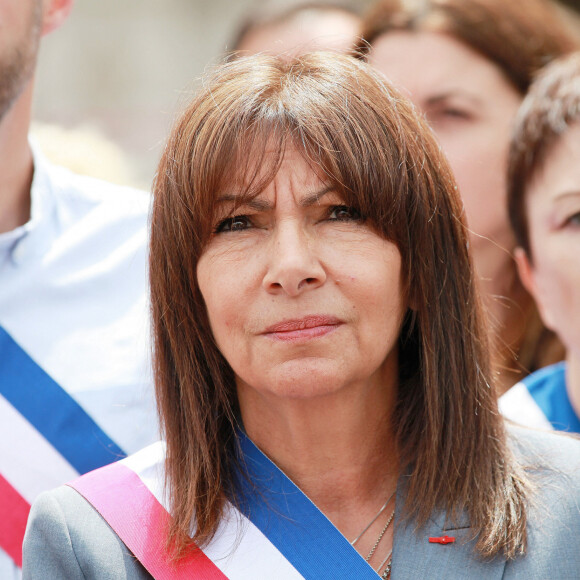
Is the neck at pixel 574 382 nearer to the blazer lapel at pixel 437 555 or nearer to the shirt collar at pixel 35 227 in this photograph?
the blazer lapel at pixel 437 555

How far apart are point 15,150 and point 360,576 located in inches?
61.5

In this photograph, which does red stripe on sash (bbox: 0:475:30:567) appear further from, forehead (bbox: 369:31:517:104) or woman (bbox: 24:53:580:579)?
forehead (bbox: 369:31:517:104)

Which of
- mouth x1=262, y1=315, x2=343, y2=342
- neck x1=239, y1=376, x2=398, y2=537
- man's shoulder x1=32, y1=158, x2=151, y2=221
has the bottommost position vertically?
neck x1=239, y1=376, x2=398, y2=537

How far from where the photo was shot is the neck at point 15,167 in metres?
3.01

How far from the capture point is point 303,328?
2275mm

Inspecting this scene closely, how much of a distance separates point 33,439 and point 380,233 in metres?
1.06

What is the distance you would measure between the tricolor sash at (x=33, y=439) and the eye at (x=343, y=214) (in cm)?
90

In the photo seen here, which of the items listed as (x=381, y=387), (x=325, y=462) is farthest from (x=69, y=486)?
(x=381, y=387)

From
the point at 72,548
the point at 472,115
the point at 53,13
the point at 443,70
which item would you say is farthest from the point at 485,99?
the point at 72,548

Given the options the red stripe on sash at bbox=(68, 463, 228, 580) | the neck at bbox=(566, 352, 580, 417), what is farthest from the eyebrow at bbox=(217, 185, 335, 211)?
the neck at bbox=(566, 352, 580, 417)

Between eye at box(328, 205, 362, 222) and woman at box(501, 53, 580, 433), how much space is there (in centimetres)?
111

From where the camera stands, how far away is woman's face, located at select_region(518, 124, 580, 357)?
3.24 m

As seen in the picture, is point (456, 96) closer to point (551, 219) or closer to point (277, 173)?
point (551, 219)

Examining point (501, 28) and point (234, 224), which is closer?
point (234, 224)
